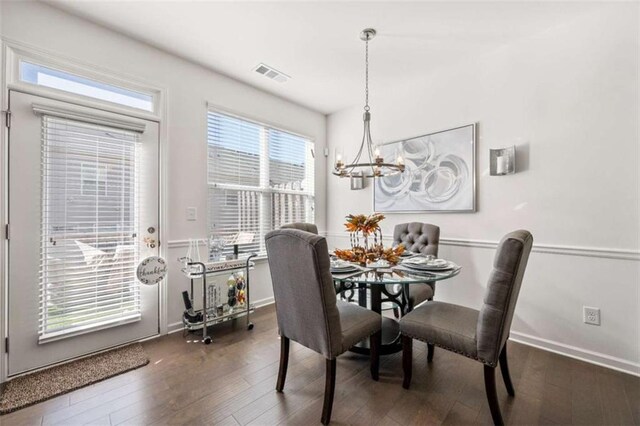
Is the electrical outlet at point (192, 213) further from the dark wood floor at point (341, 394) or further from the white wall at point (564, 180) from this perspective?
the white wall at point (564, 180)

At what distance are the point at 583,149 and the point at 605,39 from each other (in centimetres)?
83

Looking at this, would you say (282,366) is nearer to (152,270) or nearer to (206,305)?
(206,305)

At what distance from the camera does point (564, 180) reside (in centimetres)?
231

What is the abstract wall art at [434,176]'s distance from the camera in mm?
2861

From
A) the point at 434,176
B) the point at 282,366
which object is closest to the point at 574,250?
the point at 434,176

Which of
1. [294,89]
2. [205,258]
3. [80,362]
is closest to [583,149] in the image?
[294,89]

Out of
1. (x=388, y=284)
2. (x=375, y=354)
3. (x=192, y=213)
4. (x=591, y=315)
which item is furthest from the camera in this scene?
(x=192, y=213)

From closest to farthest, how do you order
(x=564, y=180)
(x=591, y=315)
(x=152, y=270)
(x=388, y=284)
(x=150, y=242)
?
(x=388, y=284) < (x=591, y=315) < (x=564, y=180) < (x=152, y=270) < (x=150, y=242)

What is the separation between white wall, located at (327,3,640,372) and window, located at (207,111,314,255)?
1.95 metres

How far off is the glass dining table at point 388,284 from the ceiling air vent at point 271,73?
2323mm

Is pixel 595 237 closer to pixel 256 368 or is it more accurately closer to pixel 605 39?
pixel 605 39

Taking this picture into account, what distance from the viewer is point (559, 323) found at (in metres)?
2.33

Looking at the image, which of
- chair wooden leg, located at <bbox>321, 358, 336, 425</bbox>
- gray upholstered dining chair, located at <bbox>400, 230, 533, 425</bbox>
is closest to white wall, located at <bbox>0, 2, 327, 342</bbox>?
chair wooden leg, located at <bbox>321, 358, 336, 425</bbox>

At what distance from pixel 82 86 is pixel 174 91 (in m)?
0.71
